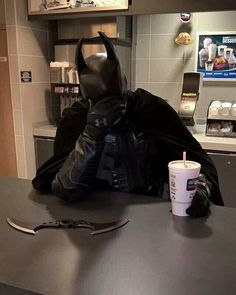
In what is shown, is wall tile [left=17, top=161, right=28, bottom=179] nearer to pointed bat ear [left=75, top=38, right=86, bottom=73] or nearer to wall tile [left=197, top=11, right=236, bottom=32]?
wall tile [left=197, top=11, right=236, bottom=32]

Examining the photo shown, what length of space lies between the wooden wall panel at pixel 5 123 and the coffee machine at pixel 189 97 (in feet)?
4.38

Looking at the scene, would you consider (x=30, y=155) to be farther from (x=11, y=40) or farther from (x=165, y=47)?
(x=165, y=47)

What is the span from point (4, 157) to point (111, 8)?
4.74 feet

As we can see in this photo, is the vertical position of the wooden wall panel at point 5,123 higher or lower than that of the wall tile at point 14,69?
lower

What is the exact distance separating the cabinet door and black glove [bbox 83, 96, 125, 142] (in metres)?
1.39

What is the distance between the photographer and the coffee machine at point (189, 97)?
237 centimetres

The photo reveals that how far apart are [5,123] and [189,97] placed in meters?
1.45

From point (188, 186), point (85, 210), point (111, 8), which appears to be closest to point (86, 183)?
point (85, 210)

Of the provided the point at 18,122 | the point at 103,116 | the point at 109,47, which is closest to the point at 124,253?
the point at 103,116

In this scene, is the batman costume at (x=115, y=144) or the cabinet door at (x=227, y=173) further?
the cabinet door at (x=227, y=173)

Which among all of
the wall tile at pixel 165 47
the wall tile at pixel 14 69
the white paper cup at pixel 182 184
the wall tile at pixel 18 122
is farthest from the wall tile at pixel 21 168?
the white paper cup at pixel 182 184

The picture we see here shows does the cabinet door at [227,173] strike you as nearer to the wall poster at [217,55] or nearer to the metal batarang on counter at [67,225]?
the wall poster at [217,55]

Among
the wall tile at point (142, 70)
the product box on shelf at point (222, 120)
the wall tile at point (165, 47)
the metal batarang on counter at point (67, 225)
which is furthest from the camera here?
the wall tile at point (142, 70)

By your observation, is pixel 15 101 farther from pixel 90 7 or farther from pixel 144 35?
pixel 144 35
